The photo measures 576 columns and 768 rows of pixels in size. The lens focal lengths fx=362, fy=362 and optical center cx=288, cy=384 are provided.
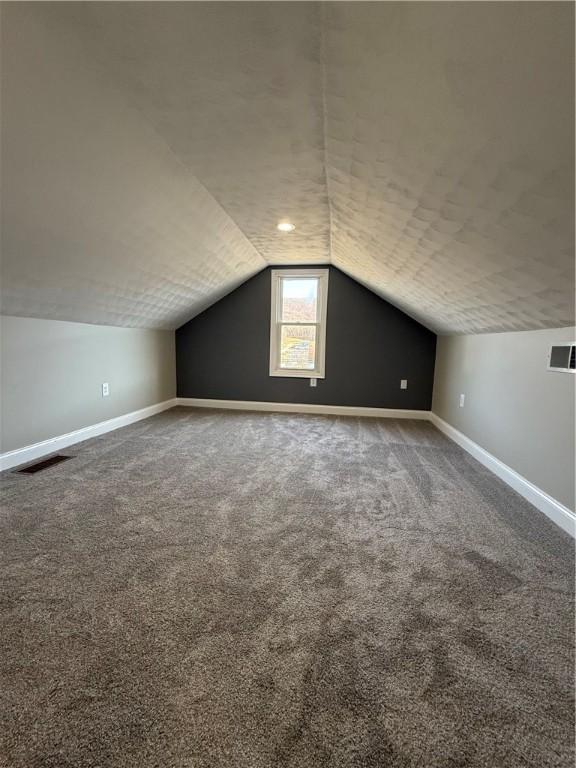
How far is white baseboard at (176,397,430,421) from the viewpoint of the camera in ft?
15.6

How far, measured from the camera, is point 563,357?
2088 mm

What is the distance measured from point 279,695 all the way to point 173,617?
462mm

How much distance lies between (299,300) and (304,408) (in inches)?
57.8

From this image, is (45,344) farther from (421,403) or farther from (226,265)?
(421,403)

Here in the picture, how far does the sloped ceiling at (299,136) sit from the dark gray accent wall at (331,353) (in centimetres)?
192

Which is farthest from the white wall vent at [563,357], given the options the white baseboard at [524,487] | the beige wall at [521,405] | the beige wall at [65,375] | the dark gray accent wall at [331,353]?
the beige wall at [65,375]

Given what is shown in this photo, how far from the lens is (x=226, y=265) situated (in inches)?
151

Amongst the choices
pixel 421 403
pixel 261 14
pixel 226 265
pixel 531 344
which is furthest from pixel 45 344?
pixel 421 403

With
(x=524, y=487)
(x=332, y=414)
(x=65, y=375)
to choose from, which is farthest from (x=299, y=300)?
(x=524, y=487)

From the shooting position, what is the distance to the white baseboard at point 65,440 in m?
2.65

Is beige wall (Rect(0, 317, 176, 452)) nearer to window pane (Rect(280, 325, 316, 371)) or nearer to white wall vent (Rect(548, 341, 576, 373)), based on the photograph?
window pane (Rect(280, 325, 316, 371))

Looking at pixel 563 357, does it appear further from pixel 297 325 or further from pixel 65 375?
pixel 65 375

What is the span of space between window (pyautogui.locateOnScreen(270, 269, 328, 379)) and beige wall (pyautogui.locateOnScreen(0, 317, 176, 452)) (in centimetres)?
162

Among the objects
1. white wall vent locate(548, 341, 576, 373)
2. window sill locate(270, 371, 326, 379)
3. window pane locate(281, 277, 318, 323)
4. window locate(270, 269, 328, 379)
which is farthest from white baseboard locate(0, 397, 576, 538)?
window pane locate(281, 277, 318, 323)
